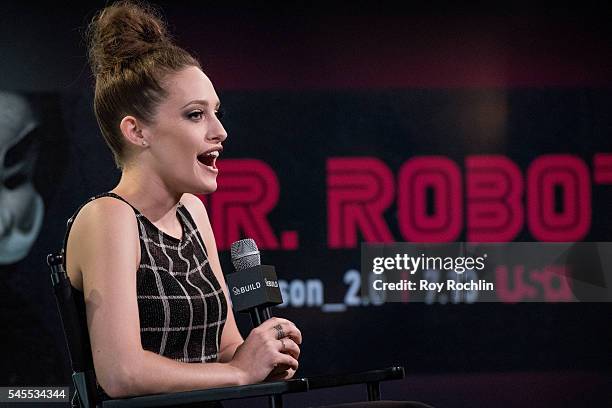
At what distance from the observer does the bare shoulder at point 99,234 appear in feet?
5.77

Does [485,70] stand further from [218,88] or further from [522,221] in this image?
[218,88]

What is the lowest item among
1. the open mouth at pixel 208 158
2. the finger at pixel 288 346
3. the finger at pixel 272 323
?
the finger at pixel 288 346

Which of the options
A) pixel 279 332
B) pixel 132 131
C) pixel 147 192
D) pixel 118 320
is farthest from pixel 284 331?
pixel 132 131

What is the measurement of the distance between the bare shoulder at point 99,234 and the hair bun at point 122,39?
1.08ft

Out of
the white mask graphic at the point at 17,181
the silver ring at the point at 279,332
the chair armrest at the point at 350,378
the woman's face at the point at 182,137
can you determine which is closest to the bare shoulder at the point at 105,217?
the woman's face at the point at 182,137

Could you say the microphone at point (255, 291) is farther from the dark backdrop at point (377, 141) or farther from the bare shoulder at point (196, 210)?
the dark backdrop at point (377, 141)

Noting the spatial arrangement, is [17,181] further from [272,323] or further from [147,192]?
[272,323]

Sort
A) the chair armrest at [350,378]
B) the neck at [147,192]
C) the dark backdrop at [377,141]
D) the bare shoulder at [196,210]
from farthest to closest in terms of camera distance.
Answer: the dark backdrop at [377,141]
the bare shoulder at [196,210]
the neck at [147,192]
the chair armrest at [350,378]

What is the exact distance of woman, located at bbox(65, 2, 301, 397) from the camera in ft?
5.67

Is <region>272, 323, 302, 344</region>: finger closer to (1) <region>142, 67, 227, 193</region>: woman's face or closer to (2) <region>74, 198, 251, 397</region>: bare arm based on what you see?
(2) <region>74, 198, 251, 397</region>: bare arm

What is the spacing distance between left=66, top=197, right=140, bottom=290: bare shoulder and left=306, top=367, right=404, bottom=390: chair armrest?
453 millimetres

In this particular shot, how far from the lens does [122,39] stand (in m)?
1.96

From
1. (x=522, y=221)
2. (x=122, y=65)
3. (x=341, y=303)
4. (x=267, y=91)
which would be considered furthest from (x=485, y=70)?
(x=122, y=65)

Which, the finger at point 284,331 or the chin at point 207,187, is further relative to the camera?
the chin at point 207,187
